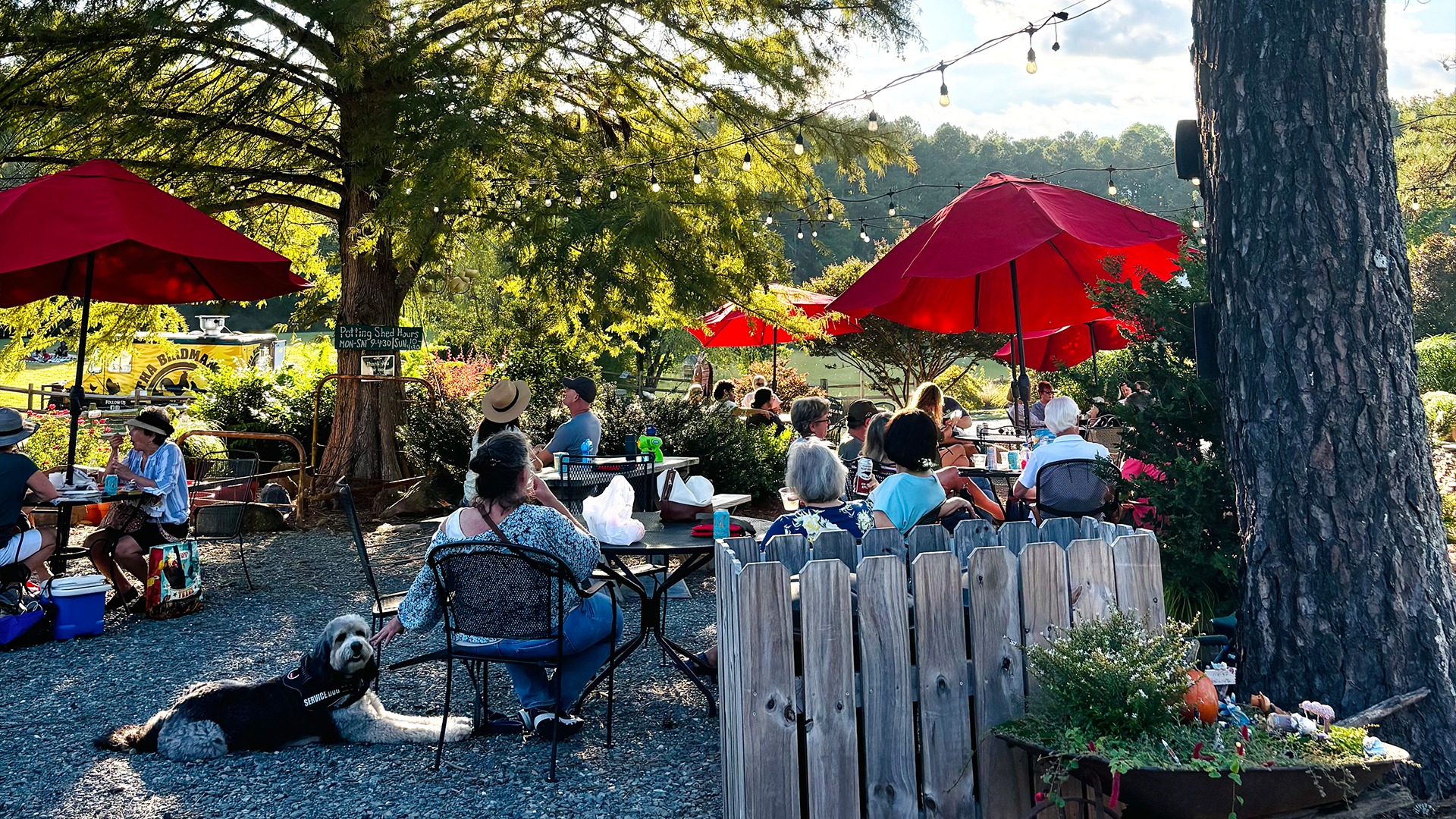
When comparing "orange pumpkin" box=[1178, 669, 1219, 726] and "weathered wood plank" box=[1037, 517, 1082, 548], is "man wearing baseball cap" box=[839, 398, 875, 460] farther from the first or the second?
"orange pumpkin" box=[1178, 669, 1219, 726]

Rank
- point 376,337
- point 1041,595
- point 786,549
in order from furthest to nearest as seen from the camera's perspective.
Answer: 1. point 376,337
2. point 786,549
3. point 1041,595

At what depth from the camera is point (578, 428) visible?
7312 millimetres

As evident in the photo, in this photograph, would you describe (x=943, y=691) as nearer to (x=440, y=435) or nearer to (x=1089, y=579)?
(x=1089, y=579)

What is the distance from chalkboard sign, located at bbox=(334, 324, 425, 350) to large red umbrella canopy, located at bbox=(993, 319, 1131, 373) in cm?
608

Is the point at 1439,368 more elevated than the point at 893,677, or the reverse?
the point at 1439,368

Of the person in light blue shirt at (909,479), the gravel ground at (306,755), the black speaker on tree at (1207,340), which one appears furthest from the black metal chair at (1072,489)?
the black speaker on tree at (1207,340)

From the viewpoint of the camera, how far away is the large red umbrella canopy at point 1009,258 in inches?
224

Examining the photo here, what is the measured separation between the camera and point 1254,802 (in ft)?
8.30

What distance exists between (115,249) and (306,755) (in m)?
5.24

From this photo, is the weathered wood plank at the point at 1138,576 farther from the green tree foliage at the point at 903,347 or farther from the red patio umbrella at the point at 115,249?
the green tree foliage at the point at 903,347

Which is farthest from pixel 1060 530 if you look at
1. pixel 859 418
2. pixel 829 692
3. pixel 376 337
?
pixel 376 337

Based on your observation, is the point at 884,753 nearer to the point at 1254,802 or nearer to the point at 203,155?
the point at 1254,802

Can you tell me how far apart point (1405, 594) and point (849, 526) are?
1886 millimetres

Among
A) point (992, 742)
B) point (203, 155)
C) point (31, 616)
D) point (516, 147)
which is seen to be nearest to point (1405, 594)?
point (992, 742)
